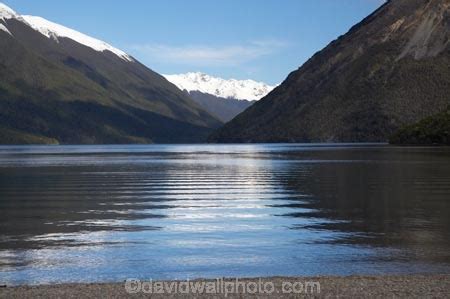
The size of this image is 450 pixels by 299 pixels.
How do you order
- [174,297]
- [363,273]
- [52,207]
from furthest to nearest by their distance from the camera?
1. [52,207]
2. [363,273]
3. [174,297]

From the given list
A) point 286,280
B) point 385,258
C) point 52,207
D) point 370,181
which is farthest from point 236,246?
point 370,181

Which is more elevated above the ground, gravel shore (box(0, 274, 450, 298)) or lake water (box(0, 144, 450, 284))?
lake water (box(0, 144, 450, 284))

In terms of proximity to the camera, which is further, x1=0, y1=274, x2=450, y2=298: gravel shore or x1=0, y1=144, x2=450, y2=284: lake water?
x1=0, y1=144, x2=450, y2=284: lake water

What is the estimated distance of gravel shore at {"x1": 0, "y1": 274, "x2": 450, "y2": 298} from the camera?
21.6m

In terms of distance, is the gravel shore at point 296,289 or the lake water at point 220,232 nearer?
the gravel shore at point 296,289

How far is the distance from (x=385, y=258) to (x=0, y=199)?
3703 centimetres

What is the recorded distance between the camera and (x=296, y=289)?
22.4m

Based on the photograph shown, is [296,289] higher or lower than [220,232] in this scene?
lower

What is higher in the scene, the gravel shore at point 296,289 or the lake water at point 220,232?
the lake water at point 220,232

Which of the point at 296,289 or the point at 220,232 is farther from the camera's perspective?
the point at 220,232

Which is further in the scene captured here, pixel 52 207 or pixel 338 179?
pixel 338 179

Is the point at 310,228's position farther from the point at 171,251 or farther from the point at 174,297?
the point at 174,297

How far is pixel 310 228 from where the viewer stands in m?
38.5

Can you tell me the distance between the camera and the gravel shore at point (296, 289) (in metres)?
21.6
